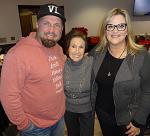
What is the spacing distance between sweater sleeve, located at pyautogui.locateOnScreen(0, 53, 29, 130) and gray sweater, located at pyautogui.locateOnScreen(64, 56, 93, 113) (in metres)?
0.47

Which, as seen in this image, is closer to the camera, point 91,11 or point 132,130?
point 132,130

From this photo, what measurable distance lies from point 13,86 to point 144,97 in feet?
2.98

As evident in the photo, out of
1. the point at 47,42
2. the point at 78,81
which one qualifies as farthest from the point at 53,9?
the point at 78,81

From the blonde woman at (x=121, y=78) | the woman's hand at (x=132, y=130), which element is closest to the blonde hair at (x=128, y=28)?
the blonde woman at (x=121, y=78)

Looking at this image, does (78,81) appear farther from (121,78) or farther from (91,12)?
(91,12)

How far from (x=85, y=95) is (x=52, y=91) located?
36 centimetres

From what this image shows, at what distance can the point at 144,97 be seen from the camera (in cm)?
152

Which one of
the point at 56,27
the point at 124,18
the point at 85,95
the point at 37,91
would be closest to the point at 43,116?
the point at 37,91

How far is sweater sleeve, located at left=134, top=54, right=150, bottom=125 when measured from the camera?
4.69 ft

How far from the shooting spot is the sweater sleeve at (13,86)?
1.32m

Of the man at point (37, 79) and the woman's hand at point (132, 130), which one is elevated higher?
the man at point (37, 79)

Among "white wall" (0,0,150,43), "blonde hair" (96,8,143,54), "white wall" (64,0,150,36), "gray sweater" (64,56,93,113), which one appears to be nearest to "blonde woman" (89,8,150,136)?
"blonde hair" (96,8,143,54)

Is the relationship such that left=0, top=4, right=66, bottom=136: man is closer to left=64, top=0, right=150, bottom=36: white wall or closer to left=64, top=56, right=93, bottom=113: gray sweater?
left=64, top=56, right=93, bottom=113: gray sweater

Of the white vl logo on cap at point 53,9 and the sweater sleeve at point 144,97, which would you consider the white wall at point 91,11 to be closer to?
the white vl logo on cap at point 53,9
